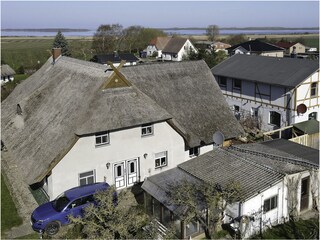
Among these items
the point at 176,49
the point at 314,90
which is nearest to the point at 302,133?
the point at 314,90

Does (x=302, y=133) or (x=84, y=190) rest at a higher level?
(x=84, y=190)

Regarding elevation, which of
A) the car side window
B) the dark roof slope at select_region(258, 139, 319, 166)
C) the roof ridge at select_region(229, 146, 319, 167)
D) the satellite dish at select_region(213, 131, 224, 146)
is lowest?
the car side window

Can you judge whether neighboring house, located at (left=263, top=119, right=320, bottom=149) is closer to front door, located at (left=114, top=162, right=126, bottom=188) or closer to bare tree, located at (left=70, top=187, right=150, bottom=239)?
front door, located at (left=114, top=162, right=126, bottom=188)

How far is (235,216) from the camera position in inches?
637

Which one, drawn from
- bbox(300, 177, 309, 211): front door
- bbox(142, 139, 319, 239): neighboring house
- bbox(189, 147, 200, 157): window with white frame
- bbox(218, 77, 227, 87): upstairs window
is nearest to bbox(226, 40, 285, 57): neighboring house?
bbox(218, 77, 227, 87): upstairs window

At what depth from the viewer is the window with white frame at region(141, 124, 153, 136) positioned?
21097 mm

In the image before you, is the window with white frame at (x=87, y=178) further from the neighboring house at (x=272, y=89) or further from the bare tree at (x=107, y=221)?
the neighboring house at (x=272, y=89)

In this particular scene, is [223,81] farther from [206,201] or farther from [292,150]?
[206,201]

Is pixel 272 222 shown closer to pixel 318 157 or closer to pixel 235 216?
pixel 235 216

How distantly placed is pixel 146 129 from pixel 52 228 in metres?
7.57

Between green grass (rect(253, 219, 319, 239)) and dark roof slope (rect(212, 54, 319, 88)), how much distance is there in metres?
14.8

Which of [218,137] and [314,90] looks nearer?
[218,137]

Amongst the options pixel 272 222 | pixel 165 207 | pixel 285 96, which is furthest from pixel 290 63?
pixel 165 207

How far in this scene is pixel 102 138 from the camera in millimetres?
19922
